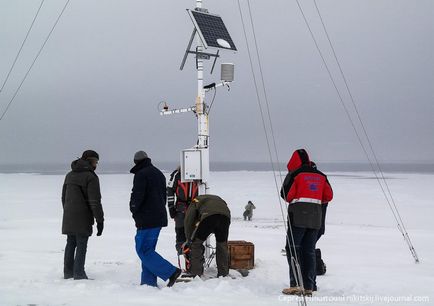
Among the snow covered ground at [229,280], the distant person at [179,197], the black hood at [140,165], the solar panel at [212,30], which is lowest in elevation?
the snow covered ground at [229,280]

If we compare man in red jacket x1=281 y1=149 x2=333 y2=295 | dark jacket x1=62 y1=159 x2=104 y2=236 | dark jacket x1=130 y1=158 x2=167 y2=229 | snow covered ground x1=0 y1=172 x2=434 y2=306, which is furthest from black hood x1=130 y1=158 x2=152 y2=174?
man in red jacket x1=281 y1=149 x2=333 y2=295

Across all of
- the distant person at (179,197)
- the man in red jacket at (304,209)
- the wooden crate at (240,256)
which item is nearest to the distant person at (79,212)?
the distant person at (179,197)

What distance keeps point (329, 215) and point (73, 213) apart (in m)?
18.7

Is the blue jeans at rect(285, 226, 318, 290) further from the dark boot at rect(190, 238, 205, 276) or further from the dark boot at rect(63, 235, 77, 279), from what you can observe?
the dark boot at rect(63, 235, 77, 279)

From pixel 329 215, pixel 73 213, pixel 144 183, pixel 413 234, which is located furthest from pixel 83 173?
pixel 329 215

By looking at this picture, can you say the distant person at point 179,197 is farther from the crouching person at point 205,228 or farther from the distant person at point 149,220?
the distant person at point 149,220

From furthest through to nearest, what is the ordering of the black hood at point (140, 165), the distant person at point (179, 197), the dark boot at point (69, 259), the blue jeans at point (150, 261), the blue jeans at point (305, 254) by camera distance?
1. the distant person at point (179, 197)
2. the dark boot at point (69, 259)
3. the black hood at point (140, 165)
4. the blue jeans at point (150, 261)
5. the blue jeans at point (305, 254)

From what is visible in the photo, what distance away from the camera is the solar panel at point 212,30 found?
26.5 feet

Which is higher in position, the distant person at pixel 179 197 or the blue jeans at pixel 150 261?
the distant person at pixel 179 197

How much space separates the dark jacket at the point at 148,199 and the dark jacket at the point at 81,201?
0.59 meters

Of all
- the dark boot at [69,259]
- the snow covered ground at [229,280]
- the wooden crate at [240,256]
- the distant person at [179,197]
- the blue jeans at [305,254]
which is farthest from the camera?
the distant person at [179,197]

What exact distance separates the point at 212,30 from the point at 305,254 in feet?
14.2

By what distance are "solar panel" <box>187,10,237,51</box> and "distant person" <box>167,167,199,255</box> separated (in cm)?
229

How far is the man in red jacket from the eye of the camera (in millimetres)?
6043
